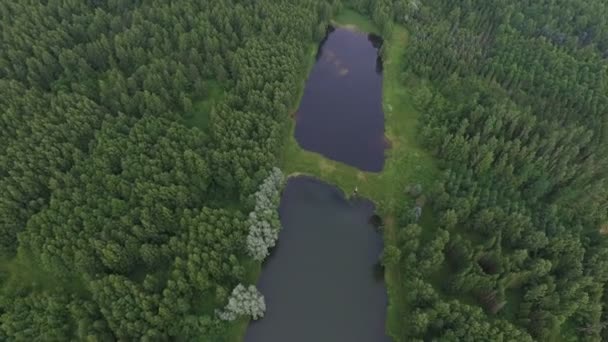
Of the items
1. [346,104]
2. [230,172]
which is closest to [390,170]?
[346,104]

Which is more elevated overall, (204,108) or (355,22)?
(355,22)

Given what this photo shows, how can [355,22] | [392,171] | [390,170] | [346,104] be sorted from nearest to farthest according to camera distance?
[392,171], [390,170], [346,104], [355,22]

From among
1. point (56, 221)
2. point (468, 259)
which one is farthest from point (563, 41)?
point (56, 221)

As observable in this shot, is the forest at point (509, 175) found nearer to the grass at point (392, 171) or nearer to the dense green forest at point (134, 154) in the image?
the grass at point (392, 171)

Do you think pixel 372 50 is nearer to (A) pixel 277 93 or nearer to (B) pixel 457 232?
(A) pixel 277 93

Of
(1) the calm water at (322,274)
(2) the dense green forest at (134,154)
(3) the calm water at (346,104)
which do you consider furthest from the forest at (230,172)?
(3) the calm water at (346,104)

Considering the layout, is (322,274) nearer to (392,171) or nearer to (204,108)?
(392,171)

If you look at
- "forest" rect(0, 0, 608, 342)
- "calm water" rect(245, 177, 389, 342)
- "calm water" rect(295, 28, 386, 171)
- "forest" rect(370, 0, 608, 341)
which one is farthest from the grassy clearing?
"calm water" rect(245, 177, 389, 342)
